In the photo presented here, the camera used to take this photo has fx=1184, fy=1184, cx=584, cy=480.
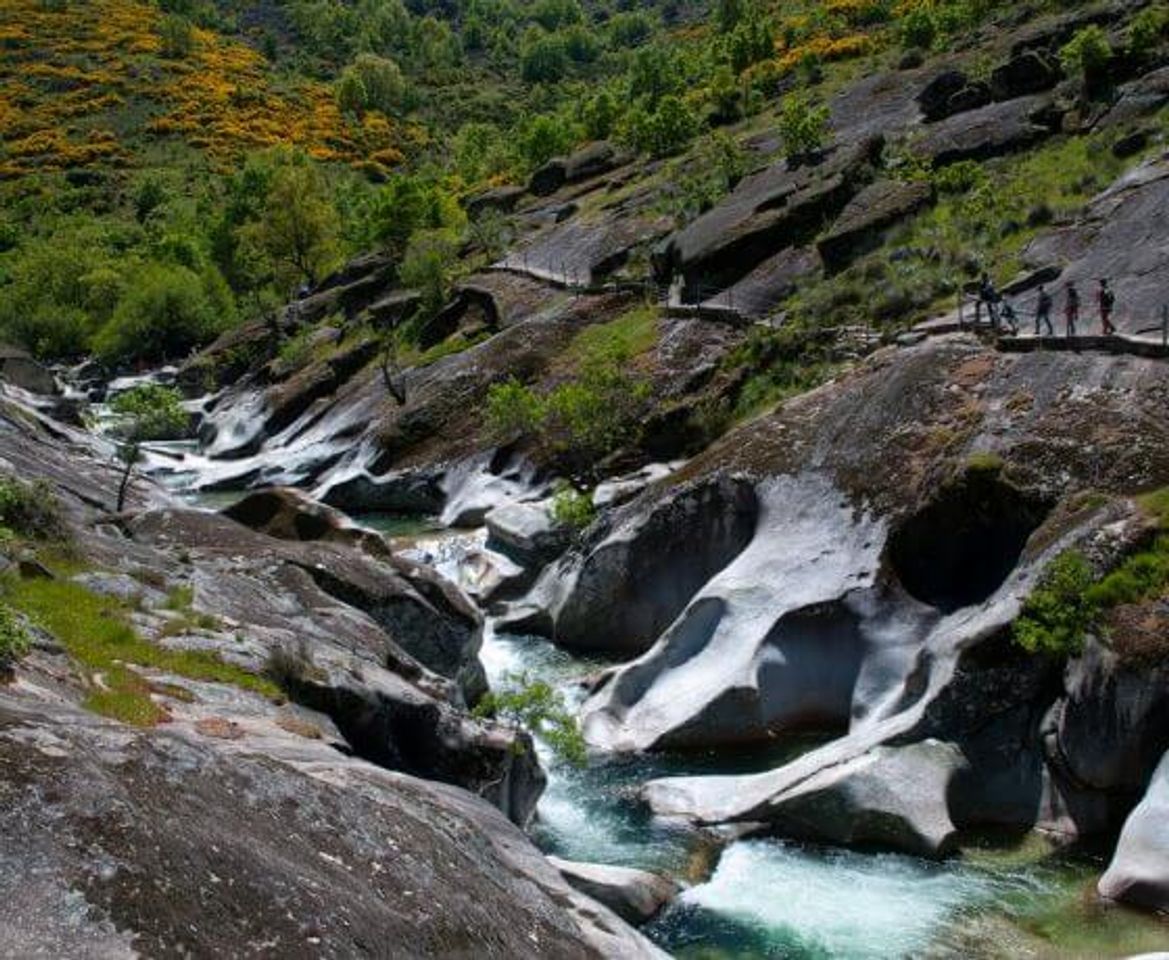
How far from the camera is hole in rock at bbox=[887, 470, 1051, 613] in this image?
31906 millimetres

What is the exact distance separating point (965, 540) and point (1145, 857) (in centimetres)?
1229

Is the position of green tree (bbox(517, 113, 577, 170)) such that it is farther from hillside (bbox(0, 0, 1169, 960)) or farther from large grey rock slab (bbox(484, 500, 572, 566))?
large grey rock slab (bbox(484, 500, 572, 566))

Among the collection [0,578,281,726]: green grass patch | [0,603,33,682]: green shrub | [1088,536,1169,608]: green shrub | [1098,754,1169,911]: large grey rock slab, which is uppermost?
[0,603,33,682]: green shrub

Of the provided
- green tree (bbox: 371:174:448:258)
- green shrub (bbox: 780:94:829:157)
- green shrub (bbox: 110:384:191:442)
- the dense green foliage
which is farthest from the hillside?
green tree (bbox: 371:174:448:258)

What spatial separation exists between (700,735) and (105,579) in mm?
15640

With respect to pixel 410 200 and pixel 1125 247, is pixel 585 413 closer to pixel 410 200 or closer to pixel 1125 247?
pixel 1125 247

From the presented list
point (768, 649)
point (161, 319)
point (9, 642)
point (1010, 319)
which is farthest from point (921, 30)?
point (9, 642)

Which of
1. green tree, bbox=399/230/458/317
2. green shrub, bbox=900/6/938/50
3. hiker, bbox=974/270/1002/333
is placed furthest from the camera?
green shrub, bbox=900/6/938/50

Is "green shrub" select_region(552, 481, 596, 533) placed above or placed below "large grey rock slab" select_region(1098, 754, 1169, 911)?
below

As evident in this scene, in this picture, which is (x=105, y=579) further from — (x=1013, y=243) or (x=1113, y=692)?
(x=1013, y=243)

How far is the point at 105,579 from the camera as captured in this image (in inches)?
1013

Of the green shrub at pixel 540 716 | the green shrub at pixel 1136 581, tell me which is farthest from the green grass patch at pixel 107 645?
the green shrub at pixel 1136 581

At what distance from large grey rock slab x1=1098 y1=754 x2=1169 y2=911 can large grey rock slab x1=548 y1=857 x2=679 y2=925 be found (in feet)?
28.0

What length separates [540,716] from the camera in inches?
1198
